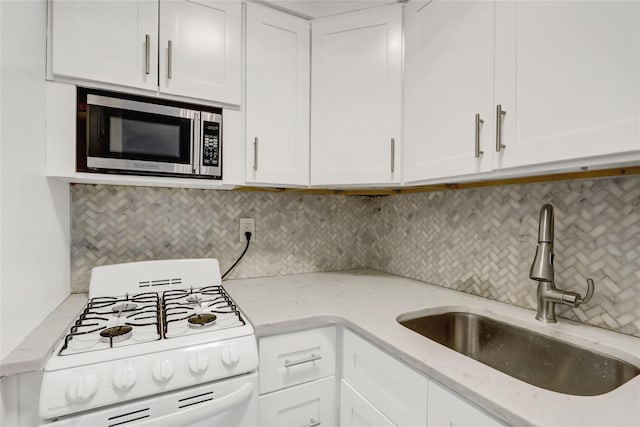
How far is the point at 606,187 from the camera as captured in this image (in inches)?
40.0

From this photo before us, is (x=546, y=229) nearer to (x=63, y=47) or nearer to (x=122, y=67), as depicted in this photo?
(x=122, y=67)

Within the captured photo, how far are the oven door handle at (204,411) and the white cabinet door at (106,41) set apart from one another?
1.07m

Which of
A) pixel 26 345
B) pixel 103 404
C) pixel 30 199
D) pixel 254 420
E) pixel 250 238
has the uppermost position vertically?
pixel 30 199

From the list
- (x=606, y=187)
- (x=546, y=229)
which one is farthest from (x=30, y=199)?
(x=606, y=187)

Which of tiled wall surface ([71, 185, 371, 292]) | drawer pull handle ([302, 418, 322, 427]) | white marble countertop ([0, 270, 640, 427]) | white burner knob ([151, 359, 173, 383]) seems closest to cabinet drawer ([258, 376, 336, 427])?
drawer pull handle ([302, 418, 322, 427])

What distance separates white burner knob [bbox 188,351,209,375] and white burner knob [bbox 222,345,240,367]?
48 millimetres

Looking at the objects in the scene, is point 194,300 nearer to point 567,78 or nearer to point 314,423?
point 314,423

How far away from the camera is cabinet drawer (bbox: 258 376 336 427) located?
→ 1075 millimetres

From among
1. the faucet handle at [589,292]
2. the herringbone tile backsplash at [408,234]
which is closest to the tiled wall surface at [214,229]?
the herringbone tile backsplash at [408,234]

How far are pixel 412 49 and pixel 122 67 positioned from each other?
3.57ft

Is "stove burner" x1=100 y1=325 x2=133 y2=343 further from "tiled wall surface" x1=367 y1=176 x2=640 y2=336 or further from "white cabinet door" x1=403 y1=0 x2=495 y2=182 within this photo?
"tiled wall surface" x1=367 y1=176 x2=640 y2=336

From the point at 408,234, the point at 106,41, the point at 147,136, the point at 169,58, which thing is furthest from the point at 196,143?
the point at 408,234

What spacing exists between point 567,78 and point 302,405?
1258 millimetres

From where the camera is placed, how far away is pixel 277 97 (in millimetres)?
1419
